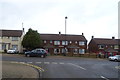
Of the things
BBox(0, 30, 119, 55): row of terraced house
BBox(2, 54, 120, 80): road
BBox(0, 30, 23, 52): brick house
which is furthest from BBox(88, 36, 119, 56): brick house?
BBox(2, 54, 120, 80): road

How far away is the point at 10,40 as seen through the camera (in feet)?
180

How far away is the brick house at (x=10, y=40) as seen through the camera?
54062 mm

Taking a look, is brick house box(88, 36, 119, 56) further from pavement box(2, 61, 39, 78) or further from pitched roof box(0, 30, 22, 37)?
pavement box(2, 61, 39, 78)

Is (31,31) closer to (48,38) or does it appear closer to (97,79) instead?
(48,38)

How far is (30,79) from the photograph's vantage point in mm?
11938

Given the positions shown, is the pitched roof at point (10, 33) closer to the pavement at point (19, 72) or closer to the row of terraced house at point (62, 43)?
the row of terraced house at point (62, 43)

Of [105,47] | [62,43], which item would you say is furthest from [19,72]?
[105,47]

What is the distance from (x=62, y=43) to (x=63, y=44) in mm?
460

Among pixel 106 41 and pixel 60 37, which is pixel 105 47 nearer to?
pixel 106 41

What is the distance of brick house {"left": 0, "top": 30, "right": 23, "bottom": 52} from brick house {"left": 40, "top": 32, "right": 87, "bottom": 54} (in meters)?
8.59

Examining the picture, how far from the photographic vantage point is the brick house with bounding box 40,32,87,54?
60.9 m

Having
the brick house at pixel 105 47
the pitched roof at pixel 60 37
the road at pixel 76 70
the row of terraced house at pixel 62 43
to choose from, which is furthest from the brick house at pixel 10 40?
the road at pixel 76 70

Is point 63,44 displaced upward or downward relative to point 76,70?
upward

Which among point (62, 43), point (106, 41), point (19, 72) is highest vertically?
point (106, 41)
